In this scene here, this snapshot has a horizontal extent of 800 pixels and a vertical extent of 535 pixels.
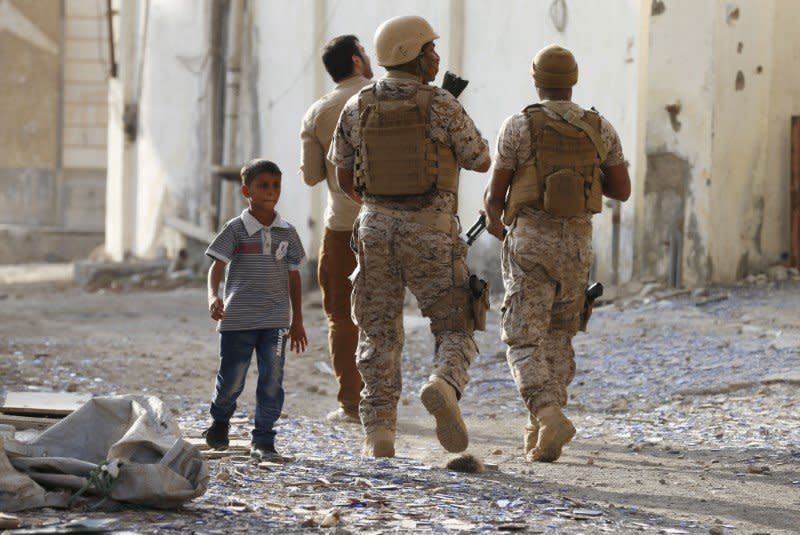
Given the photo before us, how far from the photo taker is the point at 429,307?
5418mm

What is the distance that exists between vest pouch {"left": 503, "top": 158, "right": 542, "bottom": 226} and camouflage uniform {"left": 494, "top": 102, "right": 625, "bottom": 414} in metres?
0.03

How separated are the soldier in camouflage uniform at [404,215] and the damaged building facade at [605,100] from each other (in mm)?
5735

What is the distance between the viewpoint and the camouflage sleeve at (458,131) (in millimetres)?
5312

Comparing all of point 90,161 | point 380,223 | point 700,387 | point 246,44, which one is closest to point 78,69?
point 90,161

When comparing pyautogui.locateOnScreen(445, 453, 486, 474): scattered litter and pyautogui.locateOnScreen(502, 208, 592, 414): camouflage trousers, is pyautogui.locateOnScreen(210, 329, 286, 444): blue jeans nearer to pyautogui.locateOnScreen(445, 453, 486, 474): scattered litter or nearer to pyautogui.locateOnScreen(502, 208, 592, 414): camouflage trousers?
pyautogui.locateOnScreen(445, 453, 486, 474): scattered litter

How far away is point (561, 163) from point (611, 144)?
269 mm

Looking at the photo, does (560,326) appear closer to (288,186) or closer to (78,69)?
(288,186)

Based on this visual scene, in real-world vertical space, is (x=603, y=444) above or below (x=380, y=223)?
below

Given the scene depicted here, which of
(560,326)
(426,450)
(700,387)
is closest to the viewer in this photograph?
(560,326)

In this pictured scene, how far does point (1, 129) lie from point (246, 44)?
8309 mm

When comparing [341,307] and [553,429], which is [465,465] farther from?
[341,307]

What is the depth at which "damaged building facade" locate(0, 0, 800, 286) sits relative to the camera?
1083 centimetres

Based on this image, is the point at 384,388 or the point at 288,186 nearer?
the point at 384,388

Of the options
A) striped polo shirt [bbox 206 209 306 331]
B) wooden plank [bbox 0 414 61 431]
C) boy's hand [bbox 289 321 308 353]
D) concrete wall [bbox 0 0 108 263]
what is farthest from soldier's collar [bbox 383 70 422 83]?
concrete wall [bbox 0 0 108 263]
